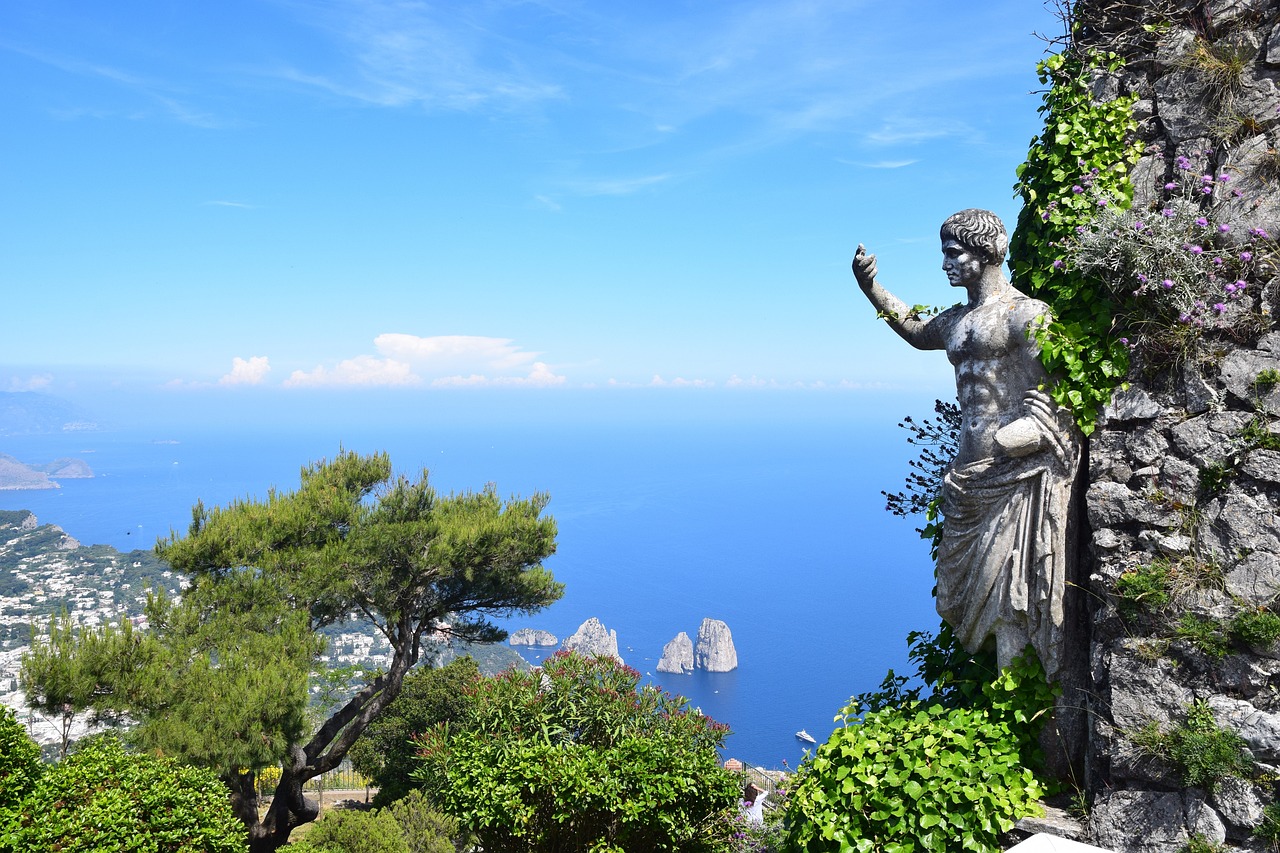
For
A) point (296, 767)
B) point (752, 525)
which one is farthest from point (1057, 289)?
point (752, 525)

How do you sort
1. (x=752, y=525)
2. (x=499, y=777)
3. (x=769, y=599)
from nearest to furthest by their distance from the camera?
(x=499, y=777) < (x=769, y=599) < (x=752, y=525)

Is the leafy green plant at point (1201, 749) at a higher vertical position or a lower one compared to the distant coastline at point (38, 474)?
higher

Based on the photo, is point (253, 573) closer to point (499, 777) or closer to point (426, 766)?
point (426, 766)

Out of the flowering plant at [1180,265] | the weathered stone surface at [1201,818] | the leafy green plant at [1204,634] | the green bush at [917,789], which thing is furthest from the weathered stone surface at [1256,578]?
the green bush at [917,789]

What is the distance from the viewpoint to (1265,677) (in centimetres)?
345

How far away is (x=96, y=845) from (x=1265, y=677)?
6478 millimetres

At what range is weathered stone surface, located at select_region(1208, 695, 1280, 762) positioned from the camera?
336cm

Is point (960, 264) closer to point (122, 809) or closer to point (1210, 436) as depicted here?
point (1210, 436)

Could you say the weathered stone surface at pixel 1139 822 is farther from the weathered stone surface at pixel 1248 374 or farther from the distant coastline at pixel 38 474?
the distant coastline at pixel 38 474

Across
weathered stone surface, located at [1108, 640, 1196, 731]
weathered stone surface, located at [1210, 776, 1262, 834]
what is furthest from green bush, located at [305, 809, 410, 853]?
weathered stone surface, located at [1210, 776, 1262, 834]

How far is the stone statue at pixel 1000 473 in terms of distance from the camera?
12.8 ft

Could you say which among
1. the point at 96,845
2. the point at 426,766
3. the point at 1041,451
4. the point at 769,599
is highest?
the point at 1041,451

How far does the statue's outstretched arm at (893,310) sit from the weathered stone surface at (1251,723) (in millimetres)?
2261

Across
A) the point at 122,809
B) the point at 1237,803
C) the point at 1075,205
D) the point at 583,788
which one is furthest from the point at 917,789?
the point at 122,809
